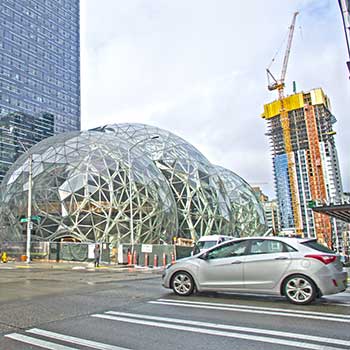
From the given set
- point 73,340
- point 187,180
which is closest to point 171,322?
point 73,340

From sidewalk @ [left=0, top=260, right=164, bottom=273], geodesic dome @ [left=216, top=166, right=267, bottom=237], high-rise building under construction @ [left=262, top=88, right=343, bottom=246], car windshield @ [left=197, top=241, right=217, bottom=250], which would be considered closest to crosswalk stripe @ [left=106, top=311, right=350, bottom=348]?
sidewalk @ [left=0, top=260, right=164, bottom=273]

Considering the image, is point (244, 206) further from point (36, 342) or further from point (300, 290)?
point (36, 342)

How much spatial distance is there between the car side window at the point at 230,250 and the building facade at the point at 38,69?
99.9 m

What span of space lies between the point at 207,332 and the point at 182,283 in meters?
3.79

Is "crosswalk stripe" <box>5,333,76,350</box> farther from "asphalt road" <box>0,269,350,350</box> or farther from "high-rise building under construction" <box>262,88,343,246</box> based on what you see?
"high-rise building under construction" <box>262,88,343,246</box>

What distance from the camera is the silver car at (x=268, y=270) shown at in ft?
26.6

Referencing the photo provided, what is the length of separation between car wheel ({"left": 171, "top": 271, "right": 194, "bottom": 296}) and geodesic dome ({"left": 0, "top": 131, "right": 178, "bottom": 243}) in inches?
799

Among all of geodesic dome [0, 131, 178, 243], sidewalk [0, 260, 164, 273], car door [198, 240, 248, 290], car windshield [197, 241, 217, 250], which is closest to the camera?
car door [198, 240, 248, 290]

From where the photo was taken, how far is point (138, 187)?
32656 millimetres

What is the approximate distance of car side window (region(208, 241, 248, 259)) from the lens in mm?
8977

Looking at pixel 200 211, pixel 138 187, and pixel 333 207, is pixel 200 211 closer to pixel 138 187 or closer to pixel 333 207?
pixel 138 187

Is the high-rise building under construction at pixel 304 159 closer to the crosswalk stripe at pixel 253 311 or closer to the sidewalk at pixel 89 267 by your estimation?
the sidewalk at pixel 89 267

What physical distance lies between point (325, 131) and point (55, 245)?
381 feet

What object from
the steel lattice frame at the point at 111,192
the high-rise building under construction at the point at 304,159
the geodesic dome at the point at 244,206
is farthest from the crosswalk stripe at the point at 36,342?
the high-rise building under construction at the point at 304,159
